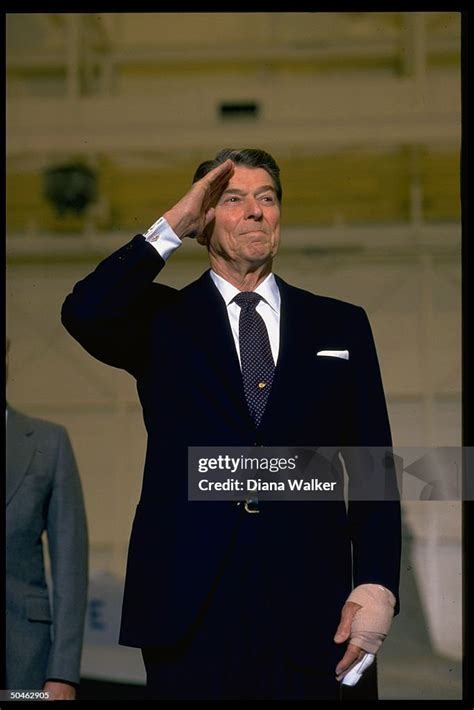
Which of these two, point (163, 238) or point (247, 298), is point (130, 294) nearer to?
point (163, 238)

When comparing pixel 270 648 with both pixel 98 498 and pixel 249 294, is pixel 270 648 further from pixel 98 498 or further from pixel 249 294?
pixel 98 498

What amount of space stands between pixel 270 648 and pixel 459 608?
Answer: 2.42ft

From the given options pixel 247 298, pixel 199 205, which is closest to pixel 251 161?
pixel 199 205

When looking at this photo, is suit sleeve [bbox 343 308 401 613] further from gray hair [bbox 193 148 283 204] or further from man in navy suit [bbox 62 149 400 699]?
gray hair [bbox 193 148 283 204]

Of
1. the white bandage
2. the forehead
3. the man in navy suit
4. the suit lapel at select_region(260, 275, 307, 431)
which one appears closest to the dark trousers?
the man in navy suit

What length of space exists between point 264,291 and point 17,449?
67 cm

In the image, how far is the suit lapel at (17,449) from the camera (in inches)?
104

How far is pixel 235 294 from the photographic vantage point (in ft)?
8.20

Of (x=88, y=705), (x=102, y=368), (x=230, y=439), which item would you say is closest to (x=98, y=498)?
(x=102, y=368)

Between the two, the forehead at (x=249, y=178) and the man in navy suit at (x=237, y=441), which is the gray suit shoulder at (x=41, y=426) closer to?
the man in navy suit at (x=237, y=441)

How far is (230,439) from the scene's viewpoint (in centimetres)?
241

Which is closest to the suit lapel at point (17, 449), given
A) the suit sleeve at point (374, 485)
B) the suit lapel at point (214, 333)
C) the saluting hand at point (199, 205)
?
the suit lapel at point (214, 333)

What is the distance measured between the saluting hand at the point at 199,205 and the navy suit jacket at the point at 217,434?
88 mm

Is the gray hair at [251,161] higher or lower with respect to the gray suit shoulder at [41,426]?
higher
